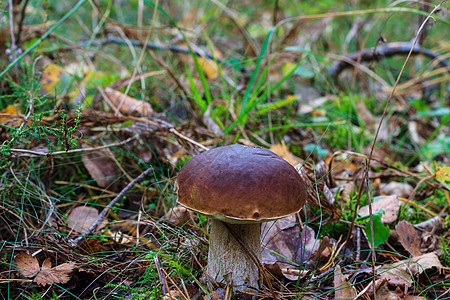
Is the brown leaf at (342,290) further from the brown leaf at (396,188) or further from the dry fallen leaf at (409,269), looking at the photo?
the brown leaf at (396,188)

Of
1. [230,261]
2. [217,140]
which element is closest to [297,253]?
[230,261]

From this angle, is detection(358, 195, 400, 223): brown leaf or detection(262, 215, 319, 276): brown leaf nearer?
detection(262, 215, 319, 276): brown leaf

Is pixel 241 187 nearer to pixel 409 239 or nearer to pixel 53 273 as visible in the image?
pixel 53 273

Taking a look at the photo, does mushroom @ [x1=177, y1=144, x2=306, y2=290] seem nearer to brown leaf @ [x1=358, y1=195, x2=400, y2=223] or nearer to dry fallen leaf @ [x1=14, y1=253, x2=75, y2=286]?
dry fallen leaf @ [x1=14, y1=253, x2=75, y2=286]

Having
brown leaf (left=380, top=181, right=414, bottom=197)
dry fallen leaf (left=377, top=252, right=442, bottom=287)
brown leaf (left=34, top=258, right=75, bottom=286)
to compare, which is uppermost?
brown leaf (left=34, top=258, right=75, bottom=286)

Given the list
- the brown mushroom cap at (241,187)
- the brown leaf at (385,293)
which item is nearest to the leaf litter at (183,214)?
the brown leaf at (385,293)

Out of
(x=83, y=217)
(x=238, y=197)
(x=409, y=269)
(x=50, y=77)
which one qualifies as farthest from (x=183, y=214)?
(x=50, y=77)

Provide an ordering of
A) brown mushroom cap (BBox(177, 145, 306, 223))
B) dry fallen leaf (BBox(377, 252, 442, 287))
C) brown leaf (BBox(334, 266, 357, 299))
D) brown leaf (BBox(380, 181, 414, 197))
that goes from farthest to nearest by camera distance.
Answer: brown leaf (BBox(380, 181, 414, 197)), dry fallen leaf (BBox(377, 252, 442, 287)), brown leaf (BBox(334, 266, 357, 299)), brown mushroom cap (BBox(177, 145, 306, 223))

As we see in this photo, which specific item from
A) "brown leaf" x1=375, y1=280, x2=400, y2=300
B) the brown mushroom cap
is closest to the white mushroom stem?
the brown mushroom cap
